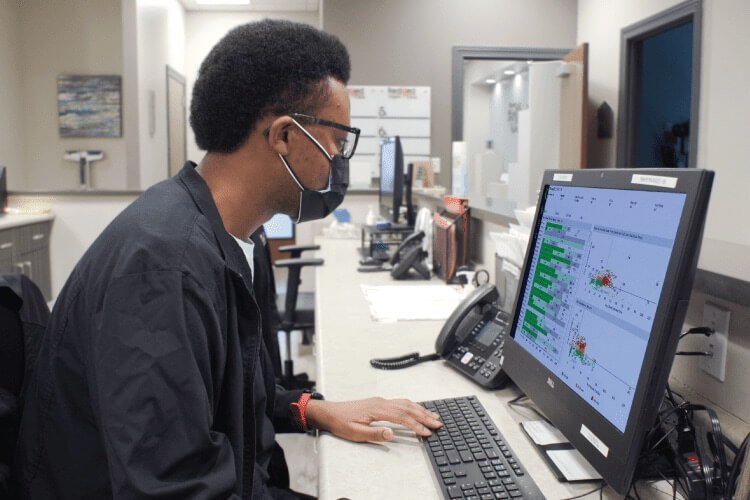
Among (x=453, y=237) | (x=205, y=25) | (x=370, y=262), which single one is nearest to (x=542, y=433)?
(x=453, y=237)

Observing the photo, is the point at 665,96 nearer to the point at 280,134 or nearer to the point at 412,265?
the point at 412,265

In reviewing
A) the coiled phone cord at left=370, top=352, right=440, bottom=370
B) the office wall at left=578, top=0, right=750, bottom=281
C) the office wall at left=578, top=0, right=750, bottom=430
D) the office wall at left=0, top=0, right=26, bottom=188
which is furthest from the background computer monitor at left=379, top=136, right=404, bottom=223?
the office wall at left=0, top=0, right=26, bottom=188

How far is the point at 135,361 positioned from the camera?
0.69m

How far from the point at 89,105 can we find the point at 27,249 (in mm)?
2512

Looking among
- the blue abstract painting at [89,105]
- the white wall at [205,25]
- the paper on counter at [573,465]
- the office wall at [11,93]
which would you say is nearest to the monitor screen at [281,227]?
the blue abstract painting at [89,105]

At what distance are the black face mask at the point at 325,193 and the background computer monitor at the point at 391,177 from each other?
1.85 metres

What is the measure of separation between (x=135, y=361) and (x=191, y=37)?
772 centimetres

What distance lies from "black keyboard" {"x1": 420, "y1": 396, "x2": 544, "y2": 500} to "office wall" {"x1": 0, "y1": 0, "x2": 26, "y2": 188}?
19.0 ft

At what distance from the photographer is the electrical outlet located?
872 mm

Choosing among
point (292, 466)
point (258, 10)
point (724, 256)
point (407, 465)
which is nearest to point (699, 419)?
point (724, 256)

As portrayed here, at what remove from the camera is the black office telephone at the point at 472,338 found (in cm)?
128

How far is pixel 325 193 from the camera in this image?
1142 mm

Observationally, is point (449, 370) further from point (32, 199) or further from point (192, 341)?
point (32, 199)

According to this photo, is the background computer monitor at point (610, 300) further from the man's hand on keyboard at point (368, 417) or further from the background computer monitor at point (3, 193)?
the background computer monitor at point (3, 193)
